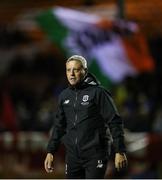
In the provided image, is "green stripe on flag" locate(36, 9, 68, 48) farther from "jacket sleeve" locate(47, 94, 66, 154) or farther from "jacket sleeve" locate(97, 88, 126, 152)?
"jacket sleeve" locate(97, 88, 126, 152)

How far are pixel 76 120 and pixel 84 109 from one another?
0.13 metres

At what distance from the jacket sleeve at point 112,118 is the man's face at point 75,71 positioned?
240 mm

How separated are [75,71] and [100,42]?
5.98 metres

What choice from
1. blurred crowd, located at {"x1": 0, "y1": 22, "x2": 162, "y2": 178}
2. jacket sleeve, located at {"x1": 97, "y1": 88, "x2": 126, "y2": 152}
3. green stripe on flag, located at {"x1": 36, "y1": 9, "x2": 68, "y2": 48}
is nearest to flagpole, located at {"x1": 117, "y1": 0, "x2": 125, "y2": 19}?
blurred crowd, located at {"x1": 0, "y1": 22, "x2": 162, "y2": 178}

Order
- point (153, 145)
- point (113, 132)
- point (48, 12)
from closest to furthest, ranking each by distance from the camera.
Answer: point (113, 132)
point (48, 12)
point (153, 145)

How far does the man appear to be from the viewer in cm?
697

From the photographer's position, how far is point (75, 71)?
698cm

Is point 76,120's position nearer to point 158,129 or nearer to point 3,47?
point 158,129

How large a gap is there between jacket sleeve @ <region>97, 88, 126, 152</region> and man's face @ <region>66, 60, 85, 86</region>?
240 mm

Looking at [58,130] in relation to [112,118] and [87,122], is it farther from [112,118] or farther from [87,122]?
[112,118]

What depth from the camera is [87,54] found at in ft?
41.2

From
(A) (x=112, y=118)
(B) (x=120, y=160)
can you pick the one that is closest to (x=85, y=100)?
(A) (x=112, y=118)

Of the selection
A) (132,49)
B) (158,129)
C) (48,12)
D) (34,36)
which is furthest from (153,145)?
(34,36)

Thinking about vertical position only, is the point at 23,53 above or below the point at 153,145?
above
